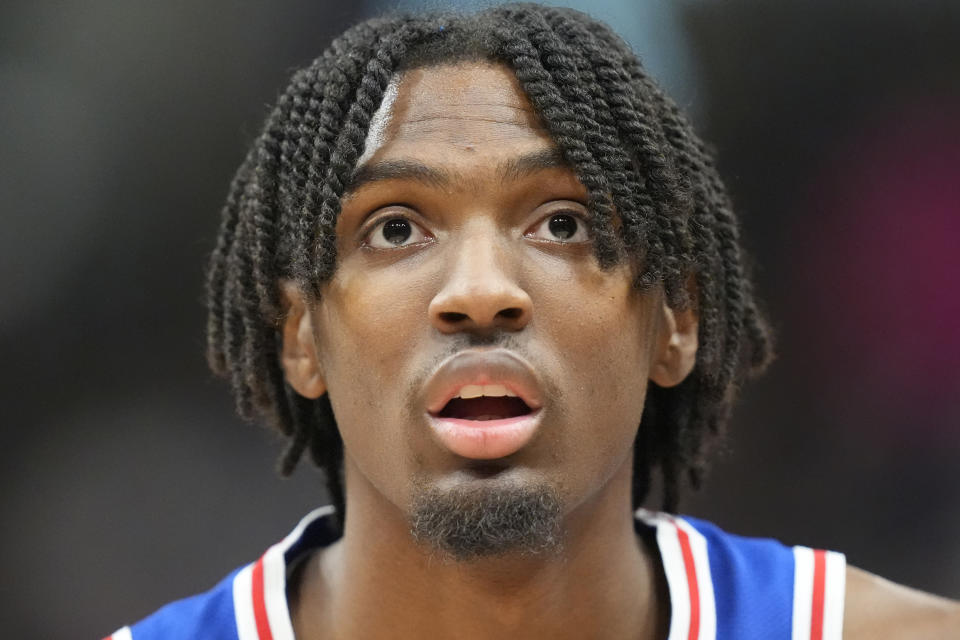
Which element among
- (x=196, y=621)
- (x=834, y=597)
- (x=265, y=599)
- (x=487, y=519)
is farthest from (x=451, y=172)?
(x=834, y=597)

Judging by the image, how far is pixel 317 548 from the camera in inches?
96.7

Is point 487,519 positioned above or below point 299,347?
below

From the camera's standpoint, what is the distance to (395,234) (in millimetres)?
1970

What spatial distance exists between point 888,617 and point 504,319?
3.60 feet

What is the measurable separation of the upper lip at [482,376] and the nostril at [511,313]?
0.19ft

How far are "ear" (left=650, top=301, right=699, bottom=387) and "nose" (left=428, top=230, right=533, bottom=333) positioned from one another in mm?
426

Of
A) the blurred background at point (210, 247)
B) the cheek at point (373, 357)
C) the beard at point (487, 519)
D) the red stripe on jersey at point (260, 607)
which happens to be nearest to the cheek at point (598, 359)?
the beard at point (487, 519)

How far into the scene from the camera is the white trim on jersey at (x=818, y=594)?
2.24 meters

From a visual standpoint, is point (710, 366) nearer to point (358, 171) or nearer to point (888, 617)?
point (888, 617)

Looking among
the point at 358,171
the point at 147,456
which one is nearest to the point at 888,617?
the point at 358,171

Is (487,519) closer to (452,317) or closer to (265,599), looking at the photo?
(452,317)

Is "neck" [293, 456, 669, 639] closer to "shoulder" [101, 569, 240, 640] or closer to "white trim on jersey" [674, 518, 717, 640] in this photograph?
"white trim on jersey" [674, 518, 717, 640]

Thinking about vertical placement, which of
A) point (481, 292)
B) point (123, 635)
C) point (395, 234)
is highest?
point (395, 234)

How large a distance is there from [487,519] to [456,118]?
693 millimetres
